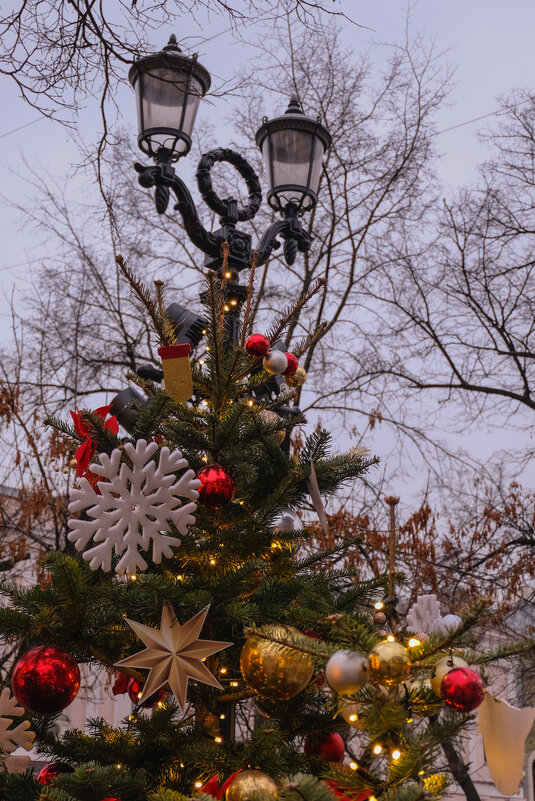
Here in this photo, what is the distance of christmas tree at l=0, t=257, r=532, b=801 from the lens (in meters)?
2.04

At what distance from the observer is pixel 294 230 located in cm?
550

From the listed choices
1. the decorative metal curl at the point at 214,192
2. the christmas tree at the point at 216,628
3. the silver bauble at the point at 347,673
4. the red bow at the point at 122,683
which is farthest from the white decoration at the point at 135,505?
the decorative metal curl at the point at 214,192

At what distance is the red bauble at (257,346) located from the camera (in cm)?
314

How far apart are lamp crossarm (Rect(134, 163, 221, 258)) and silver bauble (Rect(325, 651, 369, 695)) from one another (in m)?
3.31

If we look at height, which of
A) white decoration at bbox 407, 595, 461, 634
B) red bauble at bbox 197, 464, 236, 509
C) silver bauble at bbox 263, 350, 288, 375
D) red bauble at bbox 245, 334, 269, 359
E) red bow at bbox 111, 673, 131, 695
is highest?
red bauble at bbox 245, 334, 269, 359

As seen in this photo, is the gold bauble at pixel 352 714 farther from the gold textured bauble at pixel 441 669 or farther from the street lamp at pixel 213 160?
the street lamp at pixel 213 160

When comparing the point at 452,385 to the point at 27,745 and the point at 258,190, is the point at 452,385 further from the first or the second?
the point at 27,745

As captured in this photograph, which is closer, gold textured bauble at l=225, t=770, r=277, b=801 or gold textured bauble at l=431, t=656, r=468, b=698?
gold textured bauble at l=431, t=656, r=468, b=698

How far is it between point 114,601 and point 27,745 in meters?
0.56

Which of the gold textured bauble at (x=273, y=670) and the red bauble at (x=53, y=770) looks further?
the red bauble at (x=53, y=770)

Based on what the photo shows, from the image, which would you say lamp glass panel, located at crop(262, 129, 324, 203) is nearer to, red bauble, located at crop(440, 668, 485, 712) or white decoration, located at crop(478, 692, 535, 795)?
white decoration, located at crop(478, 692, 535, 795)

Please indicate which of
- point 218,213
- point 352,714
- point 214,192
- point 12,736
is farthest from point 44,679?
point 218,213

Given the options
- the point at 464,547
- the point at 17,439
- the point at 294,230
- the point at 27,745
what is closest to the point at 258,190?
the point at 294,230

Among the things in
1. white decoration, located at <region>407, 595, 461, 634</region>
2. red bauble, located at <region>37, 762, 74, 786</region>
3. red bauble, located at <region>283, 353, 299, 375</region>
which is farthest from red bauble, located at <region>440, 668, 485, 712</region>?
red bauble, located at <region>283, 353, 299, 375</region>
